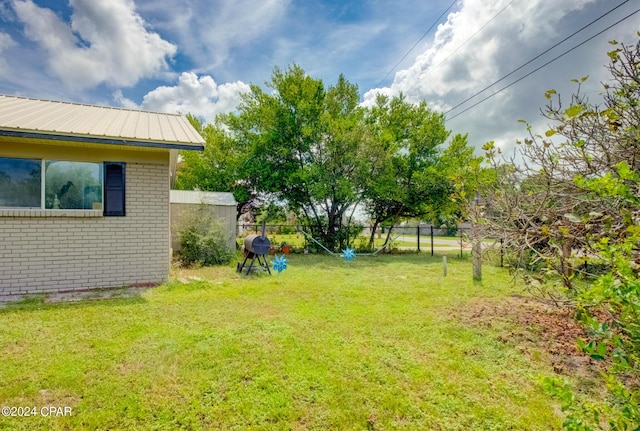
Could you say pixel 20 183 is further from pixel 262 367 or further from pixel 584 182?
pixel 584 182

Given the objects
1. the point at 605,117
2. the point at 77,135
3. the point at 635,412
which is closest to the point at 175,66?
the point at 77,135

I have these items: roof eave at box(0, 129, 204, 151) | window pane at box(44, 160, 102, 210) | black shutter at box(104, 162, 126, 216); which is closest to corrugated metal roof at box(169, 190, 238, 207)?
black shutter at box(104, 162, 126, 216)

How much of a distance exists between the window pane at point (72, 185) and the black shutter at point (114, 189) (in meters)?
0.13

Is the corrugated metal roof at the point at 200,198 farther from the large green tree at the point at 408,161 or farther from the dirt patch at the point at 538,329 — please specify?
the dirt patch at the point at 538,329

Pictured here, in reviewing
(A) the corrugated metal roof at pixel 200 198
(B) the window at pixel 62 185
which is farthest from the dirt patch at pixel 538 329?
(A) the corrugated metal roof at pixel 200 198

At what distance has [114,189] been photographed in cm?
586

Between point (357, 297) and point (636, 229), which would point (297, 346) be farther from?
point (636, 229)

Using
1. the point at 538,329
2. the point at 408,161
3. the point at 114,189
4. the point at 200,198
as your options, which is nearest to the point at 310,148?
the point at 408,161

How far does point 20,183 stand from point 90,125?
5.12ft

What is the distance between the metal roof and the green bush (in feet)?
10.1

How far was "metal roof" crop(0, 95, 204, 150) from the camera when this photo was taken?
16.3 ft

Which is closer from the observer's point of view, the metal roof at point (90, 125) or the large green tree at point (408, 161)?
the metal roof at point (90, 125)

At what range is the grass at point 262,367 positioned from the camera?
91.5 inches

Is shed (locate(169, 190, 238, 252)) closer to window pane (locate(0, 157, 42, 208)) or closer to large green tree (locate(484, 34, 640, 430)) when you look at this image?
window pane (locate(0, 157, 42, 208))
